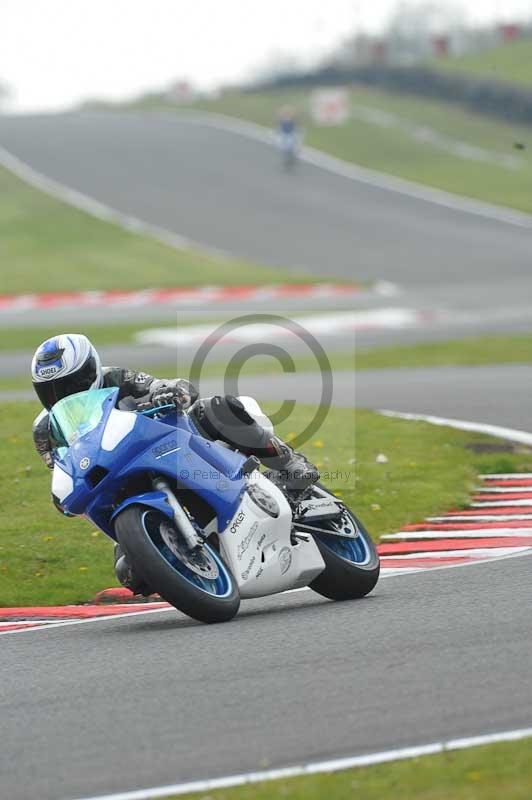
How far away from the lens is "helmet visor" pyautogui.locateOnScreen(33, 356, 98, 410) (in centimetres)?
720

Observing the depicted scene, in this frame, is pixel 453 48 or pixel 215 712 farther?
pixel 453 48

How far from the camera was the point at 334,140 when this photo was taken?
1768 inches

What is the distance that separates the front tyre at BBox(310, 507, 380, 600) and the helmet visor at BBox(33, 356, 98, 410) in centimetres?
153

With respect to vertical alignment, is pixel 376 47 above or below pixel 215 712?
above

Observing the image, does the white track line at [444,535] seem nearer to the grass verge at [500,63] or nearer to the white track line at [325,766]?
the white track line at [325,766]

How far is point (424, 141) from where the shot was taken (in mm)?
43312

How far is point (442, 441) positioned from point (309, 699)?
288 inches

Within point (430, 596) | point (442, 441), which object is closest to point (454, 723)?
point (430, 596)

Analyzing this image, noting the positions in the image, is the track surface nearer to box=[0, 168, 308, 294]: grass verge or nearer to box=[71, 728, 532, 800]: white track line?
box=[71, 728, 532, 800]: white track line

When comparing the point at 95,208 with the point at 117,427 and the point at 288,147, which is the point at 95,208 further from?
the point at 117,427

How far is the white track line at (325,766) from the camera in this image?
4.60 m

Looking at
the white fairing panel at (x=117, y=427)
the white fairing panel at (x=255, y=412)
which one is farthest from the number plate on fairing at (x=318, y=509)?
the white fairing panel at (x=117, y=427)

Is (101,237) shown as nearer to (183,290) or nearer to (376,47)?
(183,290)

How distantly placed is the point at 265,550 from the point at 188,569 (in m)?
0.64
